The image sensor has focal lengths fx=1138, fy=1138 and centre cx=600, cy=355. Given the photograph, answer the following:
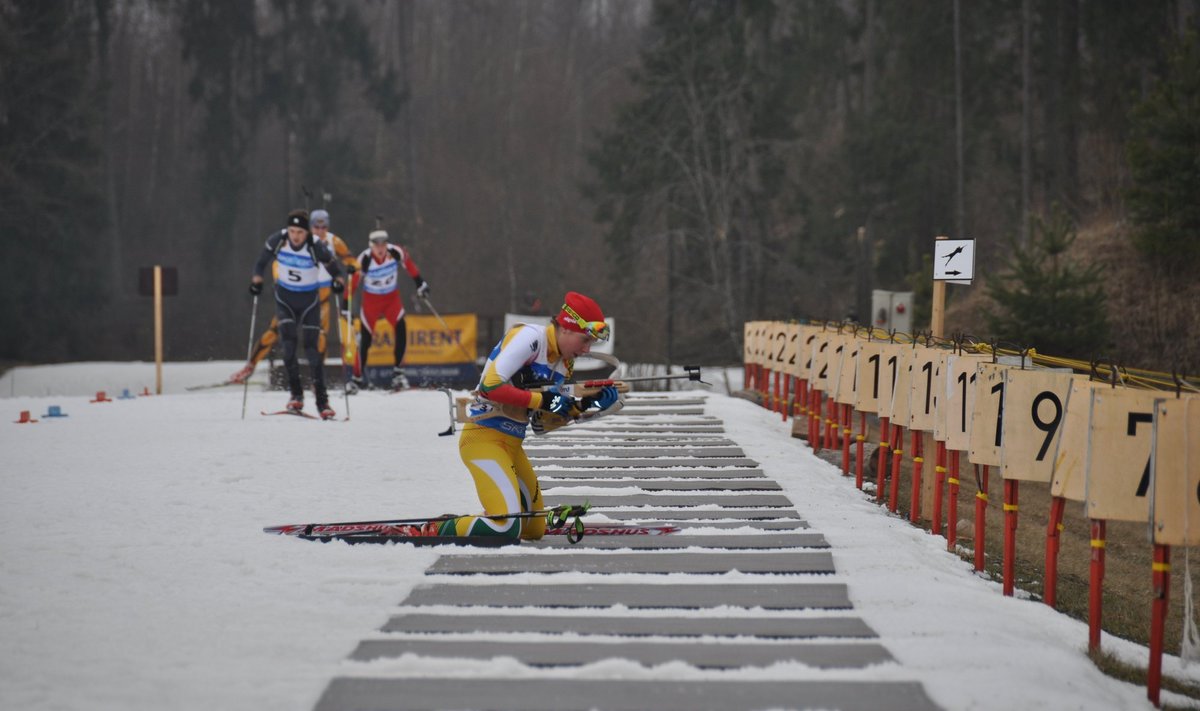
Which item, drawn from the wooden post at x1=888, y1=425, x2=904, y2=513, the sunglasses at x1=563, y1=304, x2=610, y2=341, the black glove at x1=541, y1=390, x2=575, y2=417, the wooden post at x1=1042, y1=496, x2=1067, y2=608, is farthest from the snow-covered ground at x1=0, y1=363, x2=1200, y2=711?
the sunglasses at x1=563, y1=304, x2=610, y2=341

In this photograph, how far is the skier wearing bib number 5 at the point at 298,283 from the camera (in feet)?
48.5

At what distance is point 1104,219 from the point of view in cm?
2989

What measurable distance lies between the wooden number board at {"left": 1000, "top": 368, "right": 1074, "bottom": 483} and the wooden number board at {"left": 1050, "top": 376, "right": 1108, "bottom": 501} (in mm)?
520

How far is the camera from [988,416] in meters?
7.69

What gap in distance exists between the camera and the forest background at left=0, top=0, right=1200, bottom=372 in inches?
1037

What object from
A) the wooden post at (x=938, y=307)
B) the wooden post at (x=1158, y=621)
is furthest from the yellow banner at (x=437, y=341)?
the wooden post at (x=1158, y=621)

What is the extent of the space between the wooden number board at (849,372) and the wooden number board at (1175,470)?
19.6 ft

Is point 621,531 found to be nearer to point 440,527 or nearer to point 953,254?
point 440,527

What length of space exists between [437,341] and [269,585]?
61.1ft

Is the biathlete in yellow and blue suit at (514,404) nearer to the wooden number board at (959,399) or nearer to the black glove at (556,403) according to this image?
the black glove at (556,403)

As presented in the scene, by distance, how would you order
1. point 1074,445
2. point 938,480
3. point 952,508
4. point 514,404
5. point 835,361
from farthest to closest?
1. point 835,361
2. point 938,480
3. point 952,508
4. point 514,404
5. point 1074,445

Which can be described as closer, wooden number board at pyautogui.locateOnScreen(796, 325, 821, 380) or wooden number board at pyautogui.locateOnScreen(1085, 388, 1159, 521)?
wooden number board at pyautogui.locateOnScreen(1085, 388, 1159, 521)

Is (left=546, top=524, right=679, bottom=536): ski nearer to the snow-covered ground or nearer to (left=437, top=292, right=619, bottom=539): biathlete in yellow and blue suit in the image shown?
(left=437, top=292, right=619, bottom=539): biathlete in yellow and blue suit

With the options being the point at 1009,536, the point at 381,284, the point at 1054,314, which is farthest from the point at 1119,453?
the point at 1054,314
